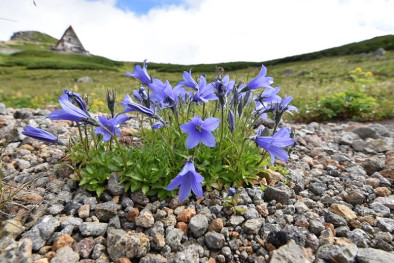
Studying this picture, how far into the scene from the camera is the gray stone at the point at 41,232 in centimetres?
215

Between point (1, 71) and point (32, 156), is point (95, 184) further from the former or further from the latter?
point (1, 71)

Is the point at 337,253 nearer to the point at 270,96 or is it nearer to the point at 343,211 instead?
the point at 343,211

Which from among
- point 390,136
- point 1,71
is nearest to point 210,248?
point 390,136

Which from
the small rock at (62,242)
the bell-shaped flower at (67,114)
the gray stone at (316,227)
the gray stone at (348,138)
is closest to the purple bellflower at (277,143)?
the gray stone at (316,227)

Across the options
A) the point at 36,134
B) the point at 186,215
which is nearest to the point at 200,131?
the point at 186,215

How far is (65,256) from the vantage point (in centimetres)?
201

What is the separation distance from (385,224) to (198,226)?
170cm

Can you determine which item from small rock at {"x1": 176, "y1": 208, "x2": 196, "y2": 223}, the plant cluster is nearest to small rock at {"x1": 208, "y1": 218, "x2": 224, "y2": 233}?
small rock at {"x1": 176, "y1": 208, "x2": 196, "y2": 223}

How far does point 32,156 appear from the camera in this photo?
3.87m

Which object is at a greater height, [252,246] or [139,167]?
[139,167]

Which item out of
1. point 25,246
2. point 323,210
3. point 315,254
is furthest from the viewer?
point 323,210

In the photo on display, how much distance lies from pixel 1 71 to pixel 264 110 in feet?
151

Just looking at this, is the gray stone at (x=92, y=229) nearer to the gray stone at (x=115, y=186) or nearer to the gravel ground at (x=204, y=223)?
the gravel ground at (x=204, y=223)

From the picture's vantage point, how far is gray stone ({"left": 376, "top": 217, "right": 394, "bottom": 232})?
2469 millimetres
